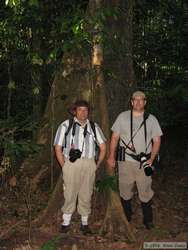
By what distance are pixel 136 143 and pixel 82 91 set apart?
1.44m

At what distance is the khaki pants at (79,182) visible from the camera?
7.15 metres

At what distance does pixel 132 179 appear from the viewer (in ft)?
25.4

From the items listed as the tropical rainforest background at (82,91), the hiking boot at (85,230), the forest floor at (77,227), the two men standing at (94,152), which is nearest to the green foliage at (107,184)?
the tropical rainforest background at (82,91)

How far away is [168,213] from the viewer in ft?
29.8

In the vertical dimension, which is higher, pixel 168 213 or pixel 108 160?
pixel 108 160

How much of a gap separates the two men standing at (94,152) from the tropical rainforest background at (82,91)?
0.31 m

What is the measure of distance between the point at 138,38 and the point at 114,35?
574 cm

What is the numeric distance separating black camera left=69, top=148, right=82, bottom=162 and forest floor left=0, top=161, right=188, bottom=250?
117 cm

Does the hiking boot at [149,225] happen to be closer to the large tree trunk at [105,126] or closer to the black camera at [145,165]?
the large tree trunk at [105,126]

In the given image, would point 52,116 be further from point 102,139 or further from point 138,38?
point 138,38

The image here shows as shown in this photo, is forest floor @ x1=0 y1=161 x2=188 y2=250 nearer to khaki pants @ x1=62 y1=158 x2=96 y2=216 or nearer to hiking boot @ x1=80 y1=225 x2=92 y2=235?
hiking boot @ x1=80 y1=225 x2=92 y2=235

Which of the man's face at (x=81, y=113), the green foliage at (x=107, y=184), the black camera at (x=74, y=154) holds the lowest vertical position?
the green foliage at (x=107, y=184)

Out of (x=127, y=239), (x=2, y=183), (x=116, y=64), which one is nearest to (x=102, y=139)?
(x=127, y=239)

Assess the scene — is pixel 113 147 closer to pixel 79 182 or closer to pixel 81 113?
pixel 79 182
